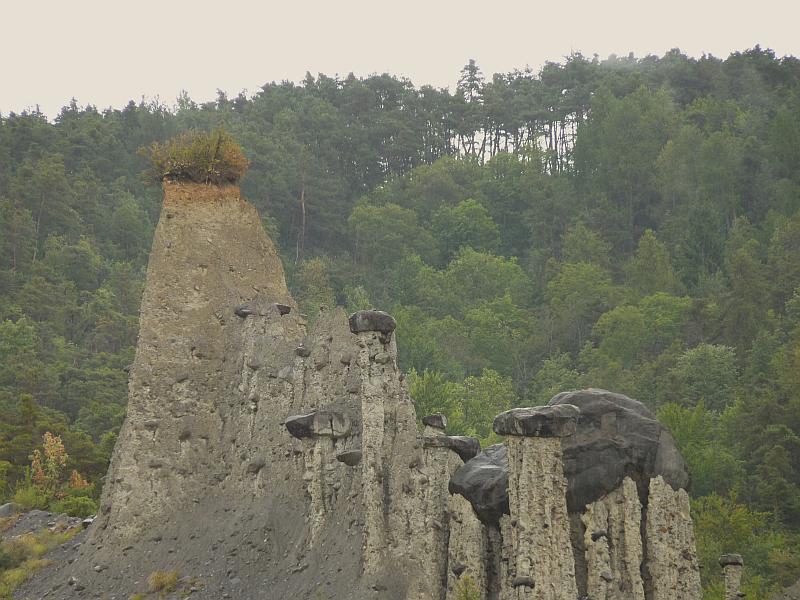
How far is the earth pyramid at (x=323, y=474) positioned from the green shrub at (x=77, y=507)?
6.02 meters

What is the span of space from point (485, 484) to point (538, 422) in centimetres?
253

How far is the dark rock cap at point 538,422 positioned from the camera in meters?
16.5

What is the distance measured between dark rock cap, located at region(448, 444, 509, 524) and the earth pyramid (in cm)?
3

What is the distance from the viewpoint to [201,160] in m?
29.2

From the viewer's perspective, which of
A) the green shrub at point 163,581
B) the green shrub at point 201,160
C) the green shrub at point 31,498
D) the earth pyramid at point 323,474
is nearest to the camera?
the earth pyramid at point 323,474

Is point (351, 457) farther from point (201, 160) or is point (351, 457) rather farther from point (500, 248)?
point (500, 248)

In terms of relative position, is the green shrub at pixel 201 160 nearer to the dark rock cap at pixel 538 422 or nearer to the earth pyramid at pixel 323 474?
the earth pyramid at pixel 323 474

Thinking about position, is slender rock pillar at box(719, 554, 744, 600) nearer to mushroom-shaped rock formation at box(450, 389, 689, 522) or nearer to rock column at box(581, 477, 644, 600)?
mushroom-shaped rock formation at box(450, 389, 689, 522)

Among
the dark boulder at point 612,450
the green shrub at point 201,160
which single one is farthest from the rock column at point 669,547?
the green shrub at point 201,160

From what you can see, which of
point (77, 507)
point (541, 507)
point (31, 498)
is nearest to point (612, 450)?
point (541, 507)

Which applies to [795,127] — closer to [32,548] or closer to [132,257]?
[132,257]

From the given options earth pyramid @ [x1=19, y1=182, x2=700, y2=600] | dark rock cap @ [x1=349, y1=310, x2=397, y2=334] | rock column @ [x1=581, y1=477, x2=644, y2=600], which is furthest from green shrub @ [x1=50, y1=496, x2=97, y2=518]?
rock column @ [x1=581, y1=477, x2=644, y2=600]

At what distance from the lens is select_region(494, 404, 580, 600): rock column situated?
54.1 feet

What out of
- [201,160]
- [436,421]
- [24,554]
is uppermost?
[201,160]
